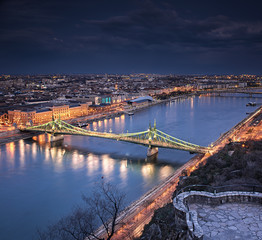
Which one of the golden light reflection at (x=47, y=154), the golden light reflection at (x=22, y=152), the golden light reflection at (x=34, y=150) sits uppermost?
the golden light reflection at (x=22, y=152)

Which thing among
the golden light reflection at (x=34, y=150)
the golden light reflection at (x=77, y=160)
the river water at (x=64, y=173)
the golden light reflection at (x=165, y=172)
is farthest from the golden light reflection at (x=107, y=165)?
the golden light reflection at (x=34, y=150)

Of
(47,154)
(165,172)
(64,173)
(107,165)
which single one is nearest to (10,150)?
(47,154)

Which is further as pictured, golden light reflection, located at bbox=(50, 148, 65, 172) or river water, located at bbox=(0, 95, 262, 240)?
golden light reflection, located at bbox=(50, 148, 65, 172)

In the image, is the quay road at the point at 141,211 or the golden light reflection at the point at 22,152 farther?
the golden light reflection at the point at 22,152

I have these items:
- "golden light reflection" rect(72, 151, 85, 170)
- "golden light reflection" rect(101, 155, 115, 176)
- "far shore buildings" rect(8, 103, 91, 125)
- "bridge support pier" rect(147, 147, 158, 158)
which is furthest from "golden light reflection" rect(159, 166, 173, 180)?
"far shore buildings" rect(8, 103, 91, 125)

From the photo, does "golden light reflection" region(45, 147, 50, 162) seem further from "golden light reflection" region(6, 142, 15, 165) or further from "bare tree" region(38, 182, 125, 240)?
"bare tree" region(38, 182, 125, 240)

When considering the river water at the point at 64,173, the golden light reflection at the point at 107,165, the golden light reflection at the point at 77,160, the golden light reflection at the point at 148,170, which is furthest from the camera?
the golden light reflection at the point at 77,160

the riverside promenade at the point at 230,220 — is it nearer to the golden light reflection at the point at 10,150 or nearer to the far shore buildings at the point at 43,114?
the golden light reflection at the point at 10,150

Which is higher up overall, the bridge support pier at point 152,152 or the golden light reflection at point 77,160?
the bridge support pier at point 152,152

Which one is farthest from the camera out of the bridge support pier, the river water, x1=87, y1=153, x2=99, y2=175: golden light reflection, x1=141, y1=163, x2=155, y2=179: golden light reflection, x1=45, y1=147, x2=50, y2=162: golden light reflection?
x1=45, y1=147, x2=50, y2=162: golden light reflection
